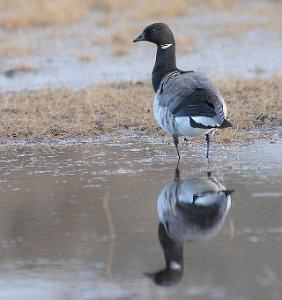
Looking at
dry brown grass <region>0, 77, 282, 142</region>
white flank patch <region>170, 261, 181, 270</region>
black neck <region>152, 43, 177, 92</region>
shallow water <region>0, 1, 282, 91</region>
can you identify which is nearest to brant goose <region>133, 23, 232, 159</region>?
black neck <region>152, 43, 177, 92</region>

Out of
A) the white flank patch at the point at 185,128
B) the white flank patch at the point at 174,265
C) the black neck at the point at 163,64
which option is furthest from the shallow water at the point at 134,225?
the black neck at the point at 163,64

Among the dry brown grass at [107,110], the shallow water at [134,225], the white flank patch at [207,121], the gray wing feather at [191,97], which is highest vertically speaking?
the gray wing feather at [191,97]

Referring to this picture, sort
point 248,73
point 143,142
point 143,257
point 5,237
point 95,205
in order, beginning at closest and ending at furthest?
point 143,257, point 5,237, point 95,205, point 143,142, point 248,73

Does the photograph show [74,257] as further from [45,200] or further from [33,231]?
[45,200]

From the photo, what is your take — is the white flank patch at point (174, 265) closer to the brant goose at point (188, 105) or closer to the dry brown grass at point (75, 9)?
the brant goose at point (188, 105)

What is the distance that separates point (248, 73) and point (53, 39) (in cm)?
622

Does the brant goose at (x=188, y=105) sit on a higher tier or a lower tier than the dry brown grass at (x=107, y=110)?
higher

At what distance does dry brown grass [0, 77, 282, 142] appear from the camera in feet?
33.8

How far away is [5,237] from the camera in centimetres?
652

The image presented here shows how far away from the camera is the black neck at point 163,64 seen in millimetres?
9492

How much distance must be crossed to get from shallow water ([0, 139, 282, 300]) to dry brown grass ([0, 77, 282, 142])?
80 centimetres

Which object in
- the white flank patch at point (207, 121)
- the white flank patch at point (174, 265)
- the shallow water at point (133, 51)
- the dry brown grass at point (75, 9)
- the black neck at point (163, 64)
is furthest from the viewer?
the dry brown grass at point (75, 9)

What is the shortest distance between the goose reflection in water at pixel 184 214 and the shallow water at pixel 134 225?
0.04 ft

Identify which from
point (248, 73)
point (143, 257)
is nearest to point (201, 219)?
point (143, 257)
